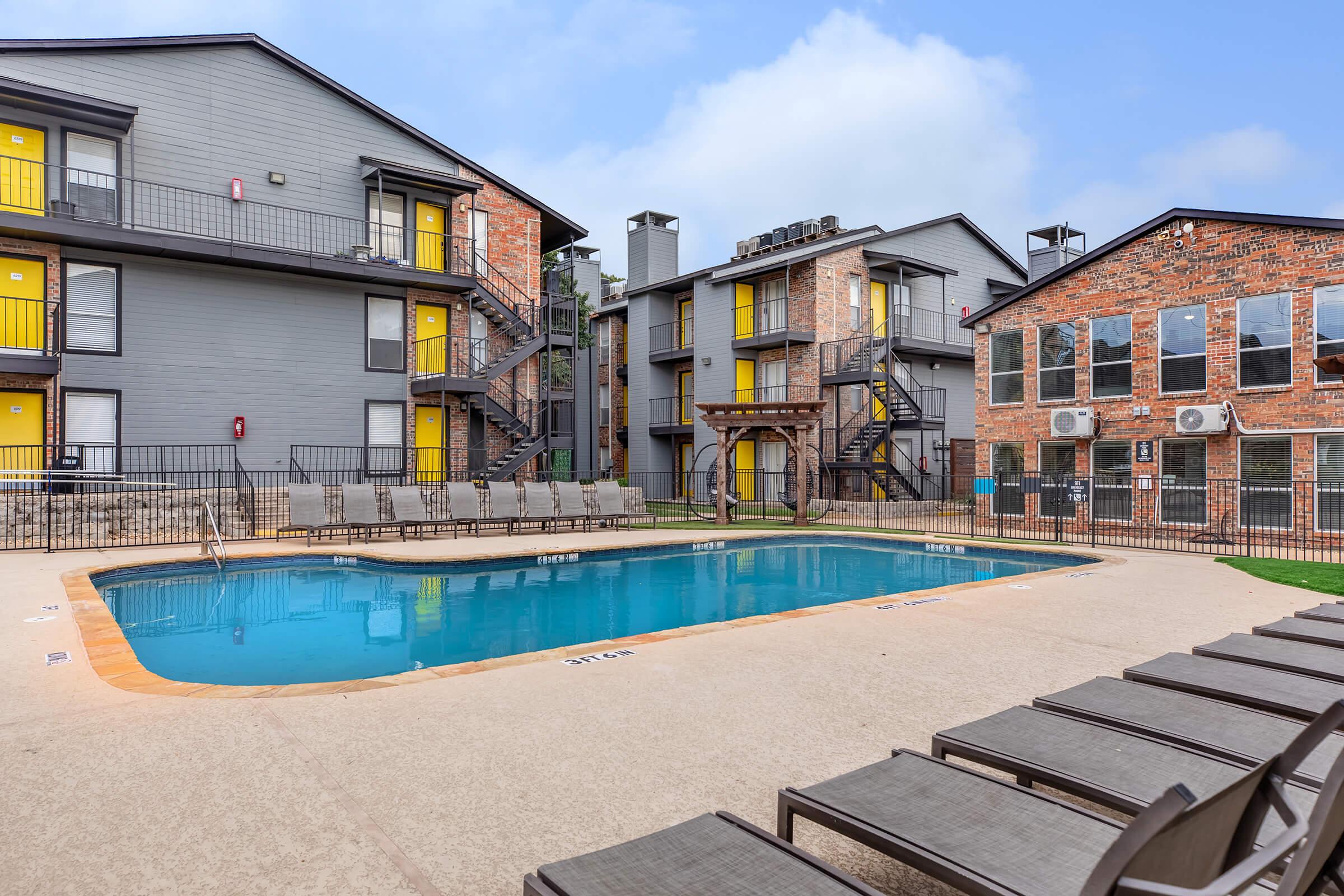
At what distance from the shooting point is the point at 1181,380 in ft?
53.7

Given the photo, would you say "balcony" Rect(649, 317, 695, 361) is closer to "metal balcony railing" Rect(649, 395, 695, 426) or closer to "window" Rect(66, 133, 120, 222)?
"metal balcony railing" Rect(649, 395, 695, 426)

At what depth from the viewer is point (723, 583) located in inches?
459

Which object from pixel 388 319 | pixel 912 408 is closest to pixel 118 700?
pixel 388 319

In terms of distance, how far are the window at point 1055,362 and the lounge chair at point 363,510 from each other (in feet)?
47.1

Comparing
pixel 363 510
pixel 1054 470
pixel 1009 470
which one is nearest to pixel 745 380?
pixel 1009 470

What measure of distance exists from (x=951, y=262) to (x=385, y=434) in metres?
19.6

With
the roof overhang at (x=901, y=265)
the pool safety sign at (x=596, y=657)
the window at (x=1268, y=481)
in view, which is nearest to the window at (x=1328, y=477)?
the window at (x=1268, y=481)

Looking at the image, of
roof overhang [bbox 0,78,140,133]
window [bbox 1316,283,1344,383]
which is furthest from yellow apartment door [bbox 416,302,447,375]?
window [bbox 1316,283,1344,383]

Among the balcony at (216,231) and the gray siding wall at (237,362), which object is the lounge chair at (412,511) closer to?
the gray siding wall at (237,362)

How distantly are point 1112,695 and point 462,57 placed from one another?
6031cm

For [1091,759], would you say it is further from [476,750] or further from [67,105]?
[67,105]

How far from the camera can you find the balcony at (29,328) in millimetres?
15469

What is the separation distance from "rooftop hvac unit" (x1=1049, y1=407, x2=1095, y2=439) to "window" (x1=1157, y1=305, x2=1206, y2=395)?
1.49 meters

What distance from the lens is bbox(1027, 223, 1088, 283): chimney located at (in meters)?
26.3
